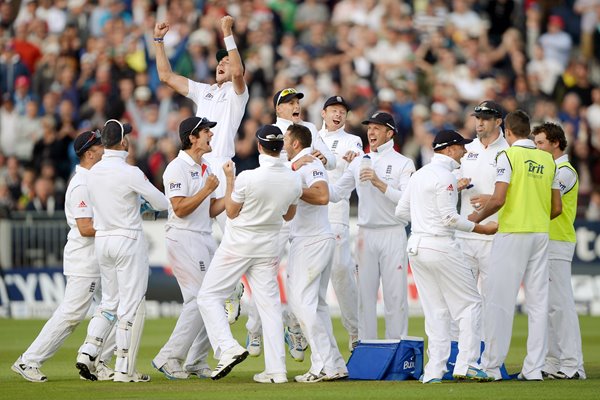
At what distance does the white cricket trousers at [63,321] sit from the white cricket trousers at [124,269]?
1.76ft

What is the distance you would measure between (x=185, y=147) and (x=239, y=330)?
7.87 metres

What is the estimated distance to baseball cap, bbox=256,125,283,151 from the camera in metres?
14.4

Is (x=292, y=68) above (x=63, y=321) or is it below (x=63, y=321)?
above

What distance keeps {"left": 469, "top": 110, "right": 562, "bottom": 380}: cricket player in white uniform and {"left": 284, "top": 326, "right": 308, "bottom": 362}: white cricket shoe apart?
2393 millimetres

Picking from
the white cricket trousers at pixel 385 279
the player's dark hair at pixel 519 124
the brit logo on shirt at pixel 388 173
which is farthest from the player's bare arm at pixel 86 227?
the player's dark hair at pixel 519 124

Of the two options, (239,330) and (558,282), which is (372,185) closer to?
(558,282)

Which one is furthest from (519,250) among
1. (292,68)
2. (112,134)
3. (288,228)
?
(292,68)

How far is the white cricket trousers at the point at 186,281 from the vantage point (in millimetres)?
15383

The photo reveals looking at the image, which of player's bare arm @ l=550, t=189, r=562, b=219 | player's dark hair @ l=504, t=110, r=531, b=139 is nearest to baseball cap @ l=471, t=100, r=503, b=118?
player's dark hair @ l=504, t=110, r=531, b=139

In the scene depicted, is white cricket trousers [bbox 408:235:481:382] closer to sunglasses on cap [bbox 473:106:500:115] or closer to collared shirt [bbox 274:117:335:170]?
collared shirt [bbox 274:117:335:170]

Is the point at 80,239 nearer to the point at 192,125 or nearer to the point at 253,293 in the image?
the point at 192,125

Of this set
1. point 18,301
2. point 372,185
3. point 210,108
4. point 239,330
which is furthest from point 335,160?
point 18,301

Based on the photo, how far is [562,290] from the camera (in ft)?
50.6

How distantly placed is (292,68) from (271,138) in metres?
13.8
